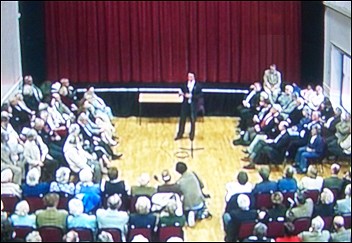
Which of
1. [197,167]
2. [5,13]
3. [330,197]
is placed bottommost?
[197,167]

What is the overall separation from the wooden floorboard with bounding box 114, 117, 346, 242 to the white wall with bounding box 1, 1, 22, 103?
2309 mm

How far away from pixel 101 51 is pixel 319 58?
4.93 meters

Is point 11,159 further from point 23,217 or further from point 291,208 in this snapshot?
point 291,208

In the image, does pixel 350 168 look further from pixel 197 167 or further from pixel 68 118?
pixel 68 118

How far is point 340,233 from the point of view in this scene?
1088 cm

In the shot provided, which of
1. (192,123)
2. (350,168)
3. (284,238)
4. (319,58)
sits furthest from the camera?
(319,58)

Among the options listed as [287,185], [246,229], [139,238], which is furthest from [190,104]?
[139,238]

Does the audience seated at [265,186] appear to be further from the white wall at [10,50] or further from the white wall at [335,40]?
the white wall at [10,50]

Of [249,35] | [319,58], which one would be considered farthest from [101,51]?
[319,58]

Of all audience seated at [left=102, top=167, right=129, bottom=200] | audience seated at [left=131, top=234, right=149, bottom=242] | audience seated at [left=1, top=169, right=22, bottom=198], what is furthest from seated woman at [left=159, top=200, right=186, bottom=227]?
audience seated at [left=1, top=169, right=22, bottom=198]

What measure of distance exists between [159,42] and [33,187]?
360 inches

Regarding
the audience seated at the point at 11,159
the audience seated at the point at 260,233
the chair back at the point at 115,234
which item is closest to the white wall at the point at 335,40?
the audience seated at the point at 11,159

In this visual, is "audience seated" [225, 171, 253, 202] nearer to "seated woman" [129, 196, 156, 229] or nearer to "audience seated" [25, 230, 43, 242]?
"seated woman" [129, 196, 156, 229]

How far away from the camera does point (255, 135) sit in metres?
16.8
